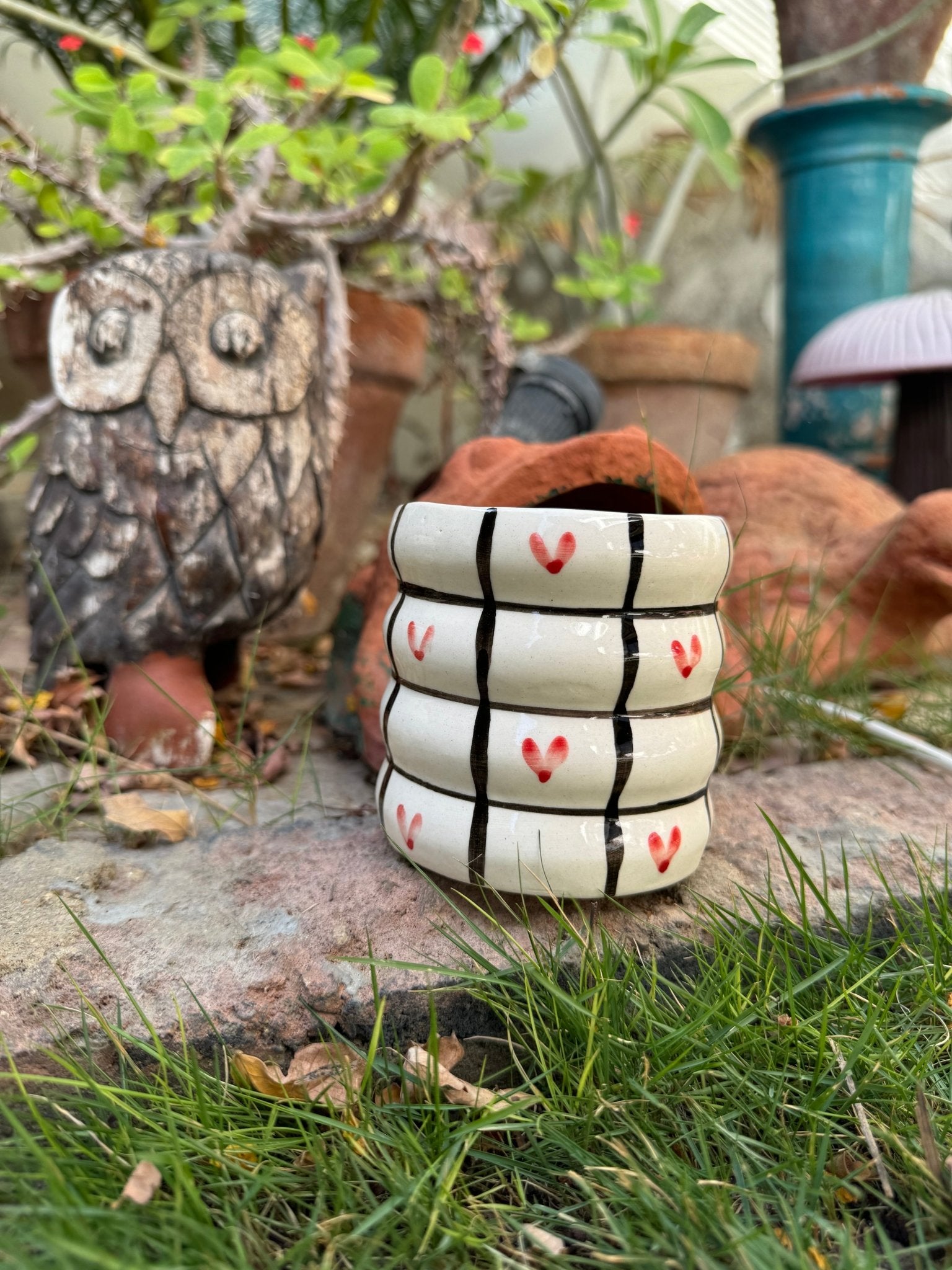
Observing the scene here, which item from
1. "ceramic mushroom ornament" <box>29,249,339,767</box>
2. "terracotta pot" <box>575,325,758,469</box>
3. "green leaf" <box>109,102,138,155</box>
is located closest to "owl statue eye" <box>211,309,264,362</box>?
"ceramic mushroom ornament" <box>29,249,339,767</box>

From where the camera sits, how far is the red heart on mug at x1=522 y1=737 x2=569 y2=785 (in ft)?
2.72

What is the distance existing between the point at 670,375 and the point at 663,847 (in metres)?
2.02

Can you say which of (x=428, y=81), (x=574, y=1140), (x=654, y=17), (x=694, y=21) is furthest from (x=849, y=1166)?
(x=654, y=17)

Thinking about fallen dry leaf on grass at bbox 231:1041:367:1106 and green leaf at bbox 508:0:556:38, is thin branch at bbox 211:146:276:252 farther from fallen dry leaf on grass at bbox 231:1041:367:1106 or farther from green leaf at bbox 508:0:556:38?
fallen dry leaf on grass at bbox 231:1041:367:1106

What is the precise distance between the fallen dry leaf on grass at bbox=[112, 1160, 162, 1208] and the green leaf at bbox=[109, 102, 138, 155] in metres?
1.40

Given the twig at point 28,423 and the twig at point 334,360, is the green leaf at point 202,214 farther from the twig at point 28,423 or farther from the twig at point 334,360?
the twig at point 28,423

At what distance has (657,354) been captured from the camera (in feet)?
8.48

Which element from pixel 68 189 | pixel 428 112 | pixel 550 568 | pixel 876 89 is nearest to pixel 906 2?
pixel 876 89

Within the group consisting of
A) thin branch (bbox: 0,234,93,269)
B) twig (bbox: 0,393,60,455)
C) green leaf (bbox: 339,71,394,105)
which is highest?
green leaf (bbox: 339,71,394,105)

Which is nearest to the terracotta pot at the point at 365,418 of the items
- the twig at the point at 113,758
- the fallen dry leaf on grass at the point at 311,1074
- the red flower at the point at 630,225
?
the twig at the point at 113,758

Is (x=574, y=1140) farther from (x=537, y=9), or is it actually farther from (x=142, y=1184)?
(x=537, y=9)

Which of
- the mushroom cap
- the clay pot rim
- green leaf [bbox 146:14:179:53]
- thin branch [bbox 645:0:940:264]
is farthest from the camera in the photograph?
the clay pot rim

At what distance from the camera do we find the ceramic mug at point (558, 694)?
829mm

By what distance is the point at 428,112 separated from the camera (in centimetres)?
140
